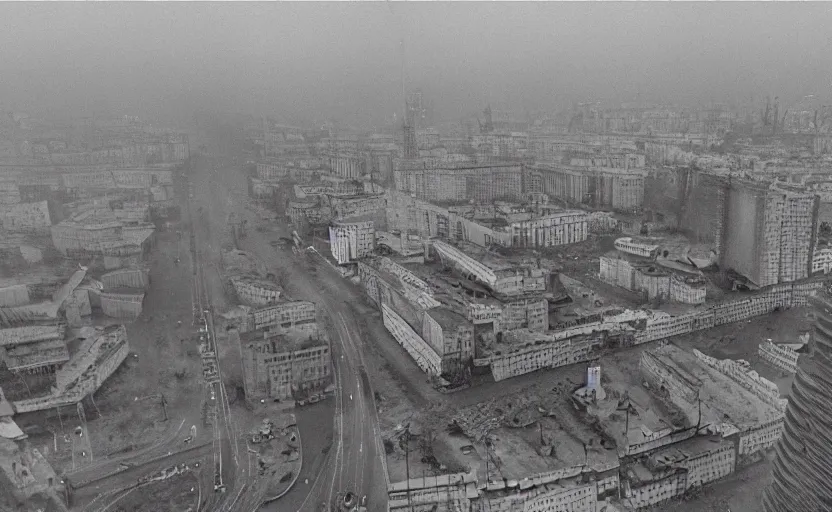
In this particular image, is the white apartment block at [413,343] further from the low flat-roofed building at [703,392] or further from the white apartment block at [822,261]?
the white apartment block at [822,261]

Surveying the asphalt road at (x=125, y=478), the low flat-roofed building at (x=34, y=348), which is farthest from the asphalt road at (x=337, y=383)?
the low flat-roofed building at (x=34, y=348)

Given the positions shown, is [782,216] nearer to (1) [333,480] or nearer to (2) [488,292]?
(2) [488,292]

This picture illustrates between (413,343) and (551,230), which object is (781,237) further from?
(413,343)

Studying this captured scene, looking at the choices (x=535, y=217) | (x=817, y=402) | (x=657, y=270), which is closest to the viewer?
(x=817, y=402)

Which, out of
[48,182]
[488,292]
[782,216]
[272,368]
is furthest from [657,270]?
[48,182]

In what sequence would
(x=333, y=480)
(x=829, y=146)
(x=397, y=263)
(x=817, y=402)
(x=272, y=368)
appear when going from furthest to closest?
(x=829, y=146)
(x=397, y=263)
(x=272, y=368)
(x=333, y=480)
(x=817, y=402)

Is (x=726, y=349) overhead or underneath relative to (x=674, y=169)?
underneath

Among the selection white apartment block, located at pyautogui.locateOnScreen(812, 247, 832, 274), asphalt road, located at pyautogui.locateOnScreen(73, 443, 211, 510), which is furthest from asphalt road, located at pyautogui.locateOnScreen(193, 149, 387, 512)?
white apartment block, located at pyautogui.locateOnScreen(812, 247, 832, 274)

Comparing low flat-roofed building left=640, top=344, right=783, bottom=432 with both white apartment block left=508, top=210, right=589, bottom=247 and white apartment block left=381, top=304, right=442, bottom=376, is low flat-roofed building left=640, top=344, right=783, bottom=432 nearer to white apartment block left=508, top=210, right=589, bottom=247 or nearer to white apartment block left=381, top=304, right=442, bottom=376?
white apartment block left=381, top=304, right=442, bottom=376

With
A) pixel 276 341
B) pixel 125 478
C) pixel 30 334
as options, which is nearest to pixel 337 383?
pixel 276 341
